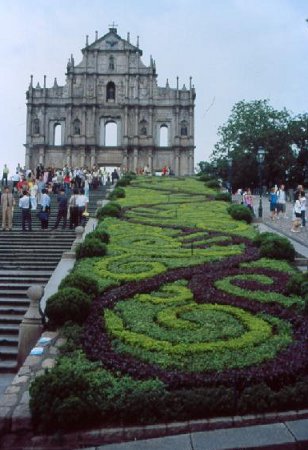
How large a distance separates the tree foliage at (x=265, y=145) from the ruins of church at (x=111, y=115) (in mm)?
5259

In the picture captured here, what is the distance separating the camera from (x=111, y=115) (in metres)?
62.0

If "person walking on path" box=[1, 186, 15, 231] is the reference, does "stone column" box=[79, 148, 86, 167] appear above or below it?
above

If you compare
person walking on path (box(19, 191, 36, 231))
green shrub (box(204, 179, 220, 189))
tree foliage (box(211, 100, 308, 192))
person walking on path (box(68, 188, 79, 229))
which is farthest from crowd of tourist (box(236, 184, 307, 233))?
tree foliage (box(211, 100, 308, 192))

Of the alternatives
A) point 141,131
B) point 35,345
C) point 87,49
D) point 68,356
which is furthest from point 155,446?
point 87,49

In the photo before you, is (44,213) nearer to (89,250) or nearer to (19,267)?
(19,267)

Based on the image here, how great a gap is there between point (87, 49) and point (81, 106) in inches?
250

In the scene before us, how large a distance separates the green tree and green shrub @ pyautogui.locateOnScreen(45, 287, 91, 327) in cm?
4813

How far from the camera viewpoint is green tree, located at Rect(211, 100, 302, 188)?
57594mm

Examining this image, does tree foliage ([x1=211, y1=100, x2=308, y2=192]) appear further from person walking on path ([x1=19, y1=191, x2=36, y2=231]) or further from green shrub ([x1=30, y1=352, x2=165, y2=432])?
green shrub ([x1=30, y1=352, x2=165, y2=432])

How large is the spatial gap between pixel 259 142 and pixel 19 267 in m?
46.2

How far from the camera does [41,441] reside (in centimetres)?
671

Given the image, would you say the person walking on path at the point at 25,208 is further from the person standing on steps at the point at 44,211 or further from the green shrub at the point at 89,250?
the green shrub at the point at 89,250

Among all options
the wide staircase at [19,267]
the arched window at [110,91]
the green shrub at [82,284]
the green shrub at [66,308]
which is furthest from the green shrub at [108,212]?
the arched window at [110,91]

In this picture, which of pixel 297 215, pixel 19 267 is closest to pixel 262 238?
pixel 297 215
